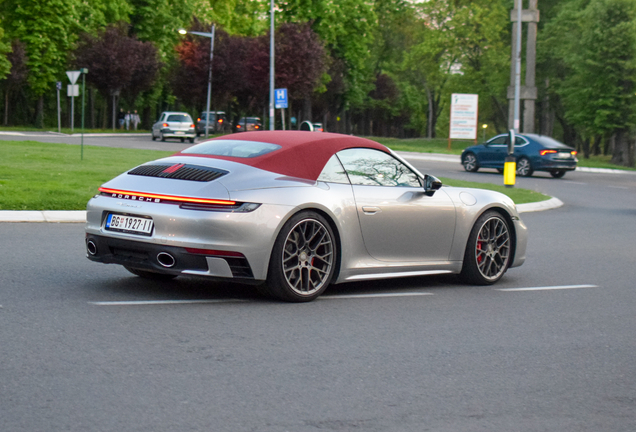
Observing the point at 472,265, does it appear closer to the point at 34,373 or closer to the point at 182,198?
the point at 182,198

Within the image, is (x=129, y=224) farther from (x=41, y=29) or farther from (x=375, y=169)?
(x=41, y=29)

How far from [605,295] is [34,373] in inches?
216

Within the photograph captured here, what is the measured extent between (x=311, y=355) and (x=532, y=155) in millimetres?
26298

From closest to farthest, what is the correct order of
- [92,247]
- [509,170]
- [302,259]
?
[302,259] → [92,247] → [509,170]

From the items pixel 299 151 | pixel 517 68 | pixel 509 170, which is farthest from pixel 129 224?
pixel 517 68

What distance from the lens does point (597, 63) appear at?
4566 cm

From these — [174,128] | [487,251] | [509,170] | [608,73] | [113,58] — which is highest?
[113,58]

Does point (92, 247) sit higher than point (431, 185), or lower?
lower

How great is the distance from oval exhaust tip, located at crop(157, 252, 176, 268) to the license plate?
195mm

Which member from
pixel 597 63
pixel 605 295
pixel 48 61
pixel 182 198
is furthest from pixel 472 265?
pixel 48 61

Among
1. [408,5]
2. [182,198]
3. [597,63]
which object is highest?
[408,5]

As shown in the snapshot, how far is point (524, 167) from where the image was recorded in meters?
31.1

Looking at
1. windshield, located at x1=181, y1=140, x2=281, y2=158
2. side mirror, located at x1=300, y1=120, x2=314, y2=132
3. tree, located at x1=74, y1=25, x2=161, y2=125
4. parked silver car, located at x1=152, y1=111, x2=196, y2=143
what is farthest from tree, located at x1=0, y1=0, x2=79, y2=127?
windshield, located at x1=181, y1=140, x2=281, y2=158

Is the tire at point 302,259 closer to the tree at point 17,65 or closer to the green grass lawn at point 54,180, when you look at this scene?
the green grass lawn at point 54,180
